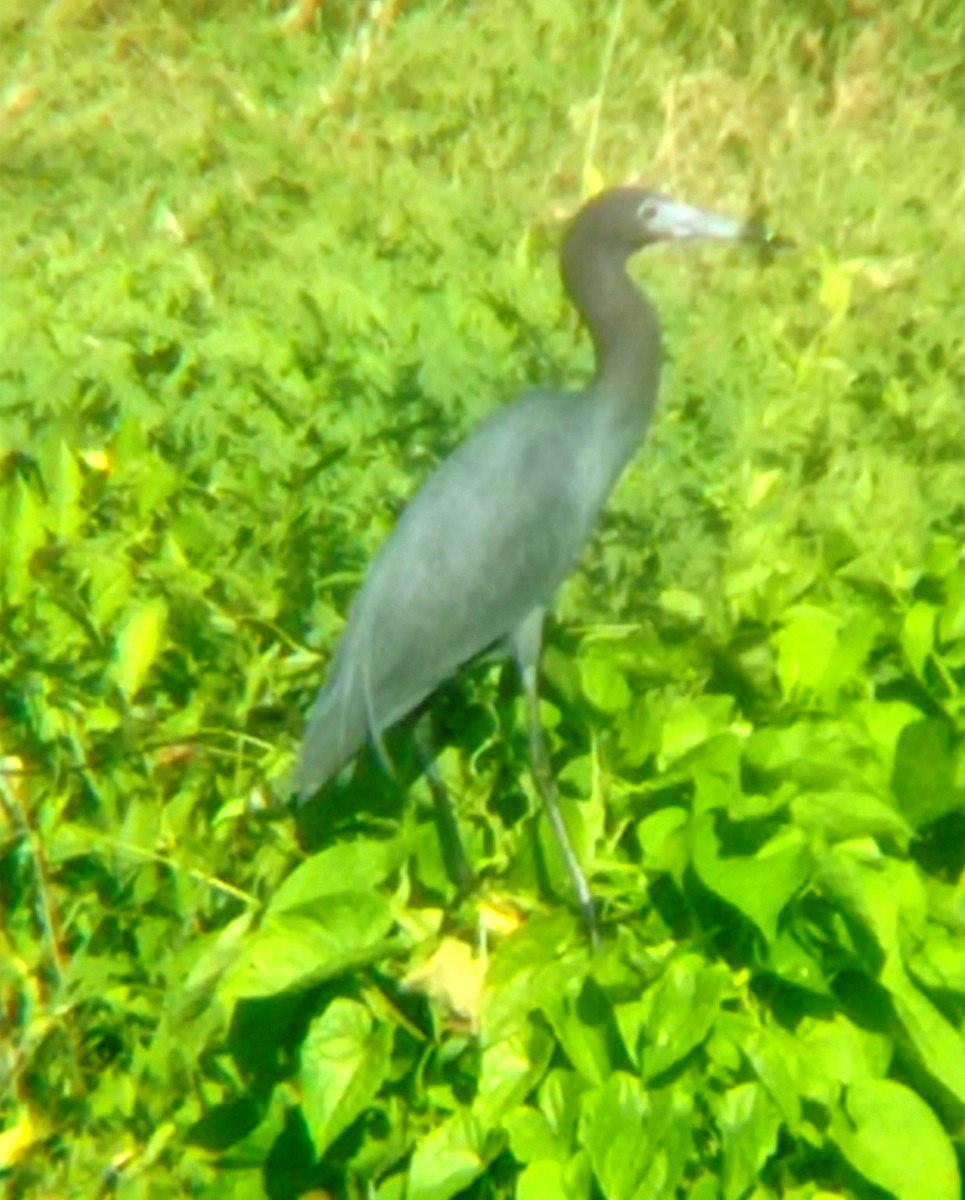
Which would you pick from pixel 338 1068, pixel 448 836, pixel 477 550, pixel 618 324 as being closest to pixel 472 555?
pixel 477 550

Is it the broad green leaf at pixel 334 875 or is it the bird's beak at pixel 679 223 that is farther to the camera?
the bird's beak at pixel 679 223

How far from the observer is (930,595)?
381cm

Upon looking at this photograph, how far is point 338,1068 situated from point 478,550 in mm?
1135

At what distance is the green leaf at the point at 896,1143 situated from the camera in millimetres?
3393

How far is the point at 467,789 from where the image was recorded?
399 cm

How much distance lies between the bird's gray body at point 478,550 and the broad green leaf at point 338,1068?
23.6 inches

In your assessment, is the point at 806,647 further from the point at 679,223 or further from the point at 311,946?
the point at 679,223

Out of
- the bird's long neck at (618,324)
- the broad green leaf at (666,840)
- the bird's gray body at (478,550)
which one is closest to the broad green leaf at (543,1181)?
the broad green leaf at (666,840)

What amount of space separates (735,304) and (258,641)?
2188mm

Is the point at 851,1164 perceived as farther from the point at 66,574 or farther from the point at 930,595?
the point at 66,574

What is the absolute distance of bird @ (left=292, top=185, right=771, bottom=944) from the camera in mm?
4043

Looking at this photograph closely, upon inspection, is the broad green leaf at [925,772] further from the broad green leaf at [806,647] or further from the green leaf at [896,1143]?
the green leaf at [896,1143]

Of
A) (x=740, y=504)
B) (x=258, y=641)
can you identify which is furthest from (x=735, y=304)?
(x=258, y=641)

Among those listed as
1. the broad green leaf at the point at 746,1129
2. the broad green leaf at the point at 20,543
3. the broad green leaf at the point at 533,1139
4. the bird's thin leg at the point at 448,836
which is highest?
the broad green leaf at the point at 20,543
